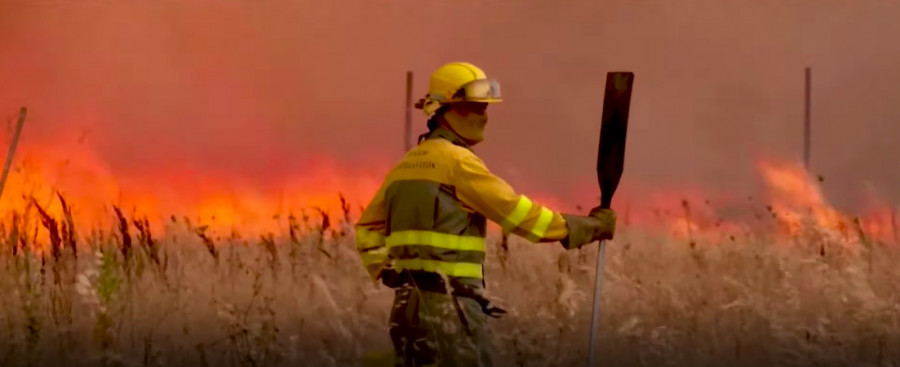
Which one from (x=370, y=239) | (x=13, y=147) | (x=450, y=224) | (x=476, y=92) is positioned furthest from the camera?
(x=13, y=147)

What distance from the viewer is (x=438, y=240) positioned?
5.91 m

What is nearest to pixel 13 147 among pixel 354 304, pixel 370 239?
pixel 354 304

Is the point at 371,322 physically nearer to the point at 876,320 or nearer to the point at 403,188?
the point at 403,188

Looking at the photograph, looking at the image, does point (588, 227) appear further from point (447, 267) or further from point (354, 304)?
point (354, 304)

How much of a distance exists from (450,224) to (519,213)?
319 mm

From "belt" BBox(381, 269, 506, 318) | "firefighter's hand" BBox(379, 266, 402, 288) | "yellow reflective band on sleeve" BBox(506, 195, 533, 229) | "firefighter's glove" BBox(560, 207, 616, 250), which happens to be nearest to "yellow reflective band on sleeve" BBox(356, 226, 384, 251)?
"firefighter's hand" BBox(379, 266, 402, 288)

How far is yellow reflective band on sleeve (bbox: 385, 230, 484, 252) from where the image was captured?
5914mm

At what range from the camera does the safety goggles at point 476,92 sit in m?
6.03

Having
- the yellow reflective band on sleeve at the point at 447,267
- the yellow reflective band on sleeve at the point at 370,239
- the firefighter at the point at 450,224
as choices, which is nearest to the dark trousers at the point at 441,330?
the firefighter at the point at 450,224

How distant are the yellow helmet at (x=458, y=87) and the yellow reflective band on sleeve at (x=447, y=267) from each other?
72 centimetres

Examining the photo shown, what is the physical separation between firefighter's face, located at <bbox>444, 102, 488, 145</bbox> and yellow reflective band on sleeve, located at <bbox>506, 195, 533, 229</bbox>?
408 mm

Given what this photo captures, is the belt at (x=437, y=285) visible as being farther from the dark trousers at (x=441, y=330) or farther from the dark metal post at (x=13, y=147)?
the dark metal post at (x=13, y=147)

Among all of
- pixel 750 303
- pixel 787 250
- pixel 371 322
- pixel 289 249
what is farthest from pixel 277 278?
pixel 787 250

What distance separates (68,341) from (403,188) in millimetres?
3086
